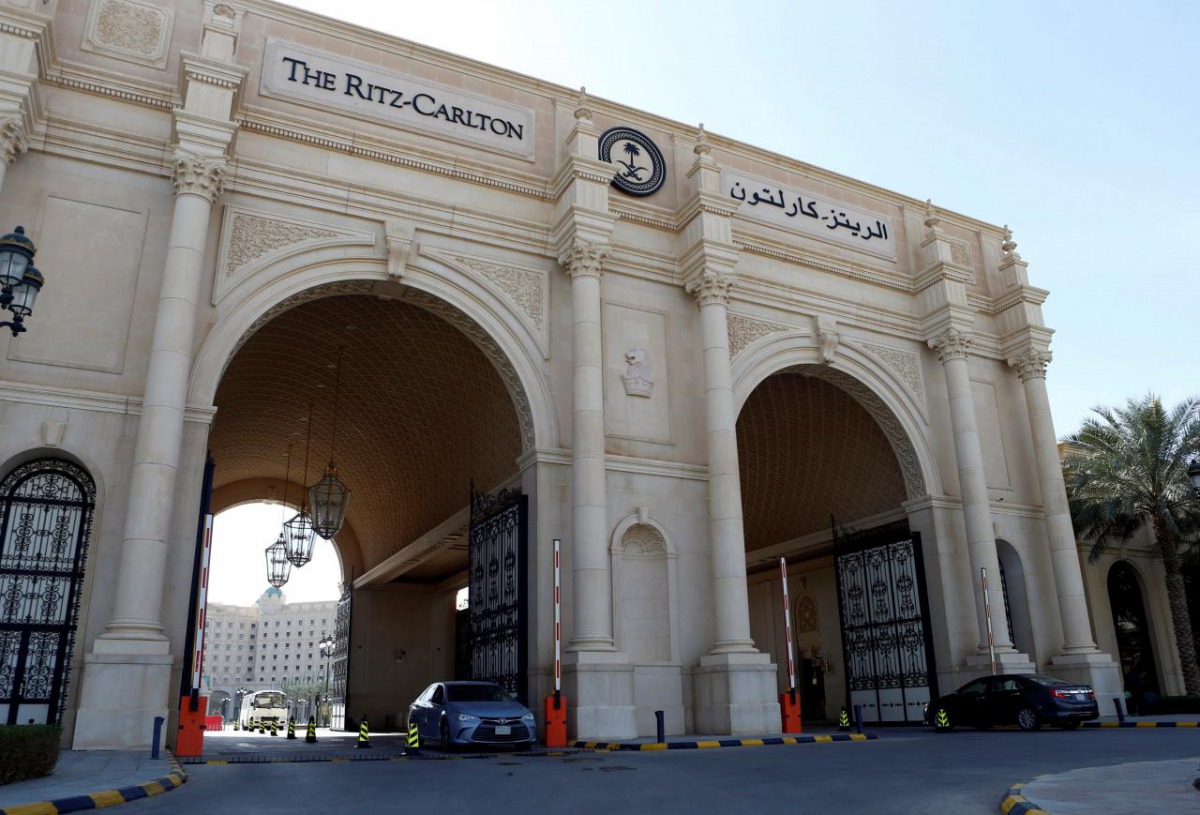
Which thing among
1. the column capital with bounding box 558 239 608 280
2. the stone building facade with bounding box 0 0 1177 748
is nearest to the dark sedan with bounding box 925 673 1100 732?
the stone building facade with bounding box 0 0 1177 748

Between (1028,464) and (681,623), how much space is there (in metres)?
11.0

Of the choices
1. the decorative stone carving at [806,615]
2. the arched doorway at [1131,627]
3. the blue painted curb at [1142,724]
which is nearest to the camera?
the blue painted curb at [1142,724]

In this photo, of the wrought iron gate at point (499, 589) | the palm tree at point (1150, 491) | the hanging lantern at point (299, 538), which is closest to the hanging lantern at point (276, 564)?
the hanging lantern at point (299, 538)

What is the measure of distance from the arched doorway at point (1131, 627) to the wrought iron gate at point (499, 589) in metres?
18.6

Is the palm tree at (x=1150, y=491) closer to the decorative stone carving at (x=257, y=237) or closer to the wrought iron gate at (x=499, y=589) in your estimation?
the wrought iron gate at (x=499, y=589)

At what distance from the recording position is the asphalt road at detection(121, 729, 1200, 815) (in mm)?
7641

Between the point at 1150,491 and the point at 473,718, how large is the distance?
21.0 m

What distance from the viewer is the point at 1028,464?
23.5m

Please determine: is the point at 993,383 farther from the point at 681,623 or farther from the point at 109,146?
the point at 109,146

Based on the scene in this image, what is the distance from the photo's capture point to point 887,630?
22562 millimetres

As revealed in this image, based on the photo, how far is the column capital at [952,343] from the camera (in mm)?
22550

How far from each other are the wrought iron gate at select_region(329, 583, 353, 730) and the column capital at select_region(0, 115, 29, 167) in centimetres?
1964

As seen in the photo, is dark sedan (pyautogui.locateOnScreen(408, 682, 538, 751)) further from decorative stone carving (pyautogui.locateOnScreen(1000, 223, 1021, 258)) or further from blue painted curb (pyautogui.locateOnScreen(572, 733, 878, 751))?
decorative stone carving (pyautogui.locateOnScreen(1000, 223, 1021, 258))

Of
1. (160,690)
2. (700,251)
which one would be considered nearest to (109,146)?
(160,690)
